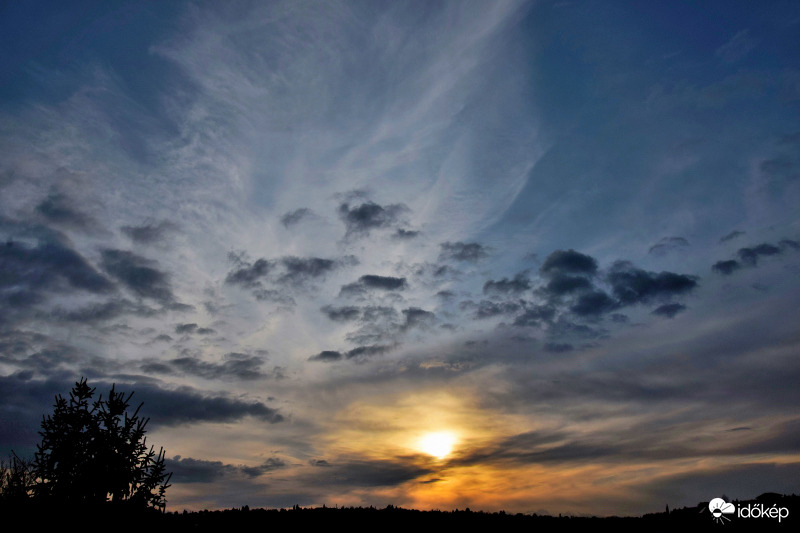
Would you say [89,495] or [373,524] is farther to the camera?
[373,524]

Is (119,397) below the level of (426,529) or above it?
above

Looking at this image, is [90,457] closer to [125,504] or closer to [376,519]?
[125,504]

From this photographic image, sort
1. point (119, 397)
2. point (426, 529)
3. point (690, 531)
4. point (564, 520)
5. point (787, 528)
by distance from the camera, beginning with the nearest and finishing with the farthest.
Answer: point (787, 528)
point (690, 531)
point (119, 397)
point (426, 529)
point (564, 520)

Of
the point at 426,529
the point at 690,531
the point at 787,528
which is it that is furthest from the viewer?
the point at 426,529

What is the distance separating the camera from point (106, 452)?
1404 inches

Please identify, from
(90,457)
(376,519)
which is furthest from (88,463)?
(376,519)

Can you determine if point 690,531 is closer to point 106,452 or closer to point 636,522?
point 636,522

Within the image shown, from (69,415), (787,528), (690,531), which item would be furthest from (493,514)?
(69,415)

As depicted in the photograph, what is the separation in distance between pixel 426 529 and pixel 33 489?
28724mm

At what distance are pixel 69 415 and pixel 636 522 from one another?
145 feet

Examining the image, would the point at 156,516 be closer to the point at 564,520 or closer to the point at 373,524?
the point at 373,524

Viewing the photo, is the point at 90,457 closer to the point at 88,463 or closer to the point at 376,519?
the point at 88,463

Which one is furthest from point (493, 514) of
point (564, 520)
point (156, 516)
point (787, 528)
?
point (156, 516)

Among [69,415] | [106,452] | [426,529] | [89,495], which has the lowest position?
[426,529]
